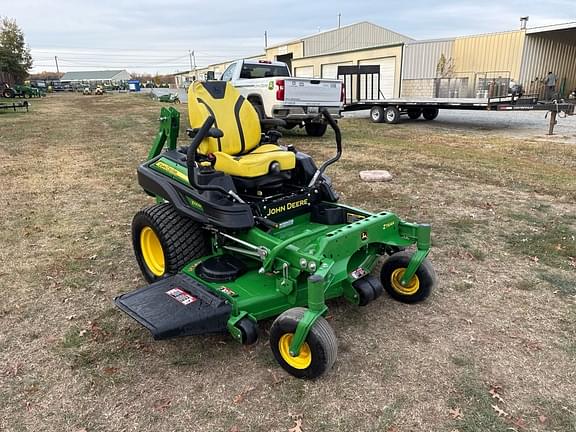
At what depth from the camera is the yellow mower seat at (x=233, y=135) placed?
3.46m

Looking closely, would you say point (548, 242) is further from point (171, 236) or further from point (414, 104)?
point (414, 104)

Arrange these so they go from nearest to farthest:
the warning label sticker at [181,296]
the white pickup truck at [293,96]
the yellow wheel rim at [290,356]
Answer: the yellow wheel rim at [290,356] < the warning label sticker at [181,296] < the white pickup truck at [293,96]

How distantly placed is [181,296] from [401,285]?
1.70m

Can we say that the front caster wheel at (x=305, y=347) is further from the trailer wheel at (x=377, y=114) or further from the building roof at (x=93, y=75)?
the building roof at (x=93, y=75)

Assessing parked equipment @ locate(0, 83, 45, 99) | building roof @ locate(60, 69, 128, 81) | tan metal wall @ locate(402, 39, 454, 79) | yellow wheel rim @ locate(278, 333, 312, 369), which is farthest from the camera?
building roof @ locate(60, 69, 128, 81)

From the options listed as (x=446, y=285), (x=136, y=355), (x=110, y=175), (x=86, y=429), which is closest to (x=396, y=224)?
(x=446, y=285)

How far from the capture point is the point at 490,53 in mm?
22188

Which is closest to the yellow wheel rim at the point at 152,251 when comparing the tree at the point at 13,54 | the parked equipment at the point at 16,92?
the parked equipment at the point at 16,92

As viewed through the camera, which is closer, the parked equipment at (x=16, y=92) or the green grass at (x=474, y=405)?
the green grass at (x=474, y=405)

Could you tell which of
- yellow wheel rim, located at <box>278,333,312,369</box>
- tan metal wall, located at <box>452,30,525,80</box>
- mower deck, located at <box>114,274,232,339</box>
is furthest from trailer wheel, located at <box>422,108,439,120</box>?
yellow wheel rim, located at <box>278,333,312,369</box>

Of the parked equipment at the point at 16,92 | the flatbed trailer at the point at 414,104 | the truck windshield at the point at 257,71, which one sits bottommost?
the flatbed trailer at the point at 414,104

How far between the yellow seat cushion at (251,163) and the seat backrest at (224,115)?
17cm

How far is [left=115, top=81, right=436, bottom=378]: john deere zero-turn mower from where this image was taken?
2.74 metres

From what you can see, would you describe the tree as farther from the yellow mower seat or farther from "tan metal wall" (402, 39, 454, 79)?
the yellow mower seat
